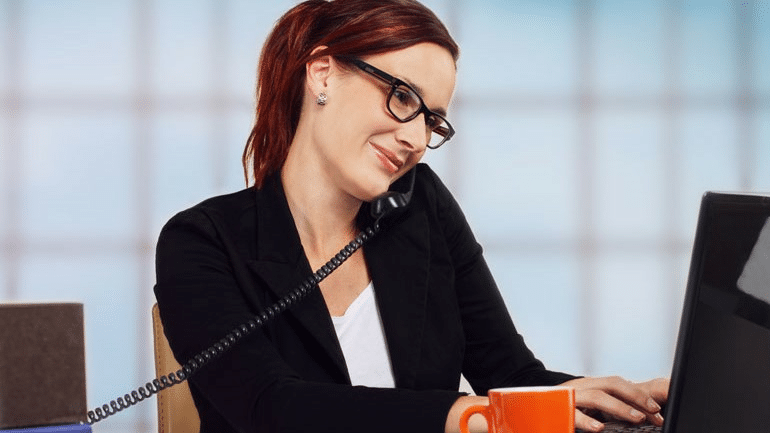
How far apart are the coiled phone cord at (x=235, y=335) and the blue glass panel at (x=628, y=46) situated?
3.09m

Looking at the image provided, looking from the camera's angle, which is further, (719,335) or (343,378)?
(343,378)

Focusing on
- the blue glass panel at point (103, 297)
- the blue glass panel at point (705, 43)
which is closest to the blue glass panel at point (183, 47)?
the blue glass panel at point (103, 297)

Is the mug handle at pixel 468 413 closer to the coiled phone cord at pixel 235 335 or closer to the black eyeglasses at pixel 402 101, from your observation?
the coiled phone cord at pixel 235 335

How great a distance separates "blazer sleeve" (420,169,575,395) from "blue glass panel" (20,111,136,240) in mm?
2608

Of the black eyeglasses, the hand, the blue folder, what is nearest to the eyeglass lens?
the black eyeglasses

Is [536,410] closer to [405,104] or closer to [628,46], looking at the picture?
[405,104]

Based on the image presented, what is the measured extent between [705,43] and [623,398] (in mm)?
3686

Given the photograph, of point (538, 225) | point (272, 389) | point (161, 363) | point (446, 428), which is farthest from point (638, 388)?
point (538, 225)

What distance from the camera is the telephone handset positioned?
1.44 m

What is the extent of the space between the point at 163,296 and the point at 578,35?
11.1 ft

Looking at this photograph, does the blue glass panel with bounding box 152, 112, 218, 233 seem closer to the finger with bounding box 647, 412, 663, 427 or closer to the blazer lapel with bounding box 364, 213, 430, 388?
the blazer lapel with bounding box 364, 213, 430, 388

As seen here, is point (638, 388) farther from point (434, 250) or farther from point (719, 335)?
point (434, 250)

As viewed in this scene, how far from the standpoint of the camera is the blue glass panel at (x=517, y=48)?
178 inches

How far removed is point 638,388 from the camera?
→ 1.31 metres
